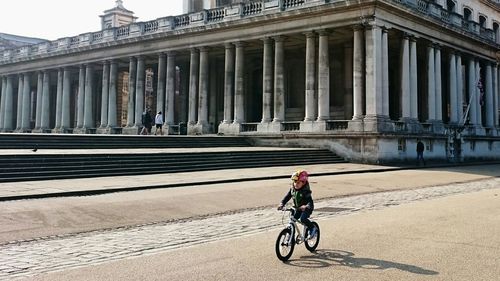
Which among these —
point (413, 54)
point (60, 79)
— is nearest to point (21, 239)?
point (413, 54)

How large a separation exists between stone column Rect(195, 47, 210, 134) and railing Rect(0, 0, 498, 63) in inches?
109

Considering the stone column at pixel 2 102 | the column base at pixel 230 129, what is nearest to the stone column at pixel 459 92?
the column base at pixel 230 129

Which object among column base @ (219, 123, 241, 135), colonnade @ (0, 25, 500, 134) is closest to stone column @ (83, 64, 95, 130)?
colonnade @ (0, 25, 500, 134)

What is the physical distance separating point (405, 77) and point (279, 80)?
30.5ft

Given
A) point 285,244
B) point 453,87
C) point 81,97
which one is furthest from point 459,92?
point 285,244

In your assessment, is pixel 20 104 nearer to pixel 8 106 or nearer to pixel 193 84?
pixel 8 106

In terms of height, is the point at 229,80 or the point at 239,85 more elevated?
the point at 229,80

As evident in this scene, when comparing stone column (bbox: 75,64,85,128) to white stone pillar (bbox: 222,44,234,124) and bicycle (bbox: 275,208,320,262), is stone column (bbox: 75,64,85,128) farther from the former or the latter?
bicycle (bbox: 275,208,320,262)

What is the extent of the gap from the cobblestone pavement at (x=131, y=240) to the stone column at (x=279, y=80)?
2393 centimetres

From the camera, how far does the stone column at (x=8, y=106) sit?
5700cm

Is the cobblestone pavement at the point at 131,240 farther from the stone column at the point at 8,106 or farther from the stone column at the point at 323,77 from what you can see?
the stone column at the point at 8,106

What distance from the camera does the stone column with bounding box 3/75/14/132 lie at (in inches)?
2244

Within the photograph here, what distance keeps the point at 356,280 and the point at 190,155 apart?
19.3 meters

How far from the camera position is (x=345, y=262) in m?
7.52
